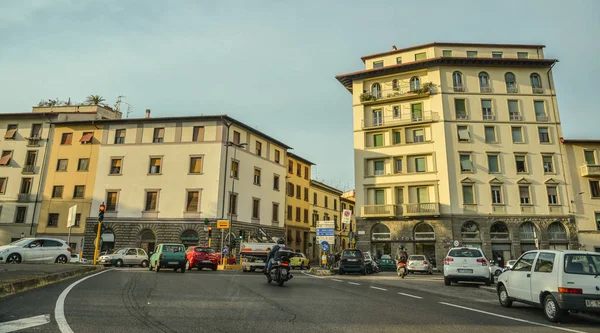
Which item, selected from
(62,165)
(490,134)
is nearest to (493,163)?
(490,134)

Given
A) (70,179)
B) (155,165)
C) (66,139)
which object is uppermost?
(66,139)

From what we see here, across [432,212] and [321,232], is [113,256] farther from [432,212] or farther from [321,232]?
[432,212]

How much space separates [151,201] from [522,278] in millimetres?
35165

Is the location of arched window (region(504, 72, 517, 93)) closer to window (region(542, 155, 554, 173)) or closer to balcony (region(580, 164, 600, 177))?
window (region(542, 155, 554, 173))

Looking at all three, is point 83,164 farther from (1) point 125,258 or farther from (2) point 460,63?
(2) point 460,63

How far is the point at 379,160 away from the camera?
39344mm

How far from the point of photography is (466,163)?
121 ft

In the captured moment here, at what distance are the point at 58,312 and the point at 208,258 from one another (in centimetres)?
1682

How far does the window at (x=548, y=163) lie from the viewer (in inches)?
1441

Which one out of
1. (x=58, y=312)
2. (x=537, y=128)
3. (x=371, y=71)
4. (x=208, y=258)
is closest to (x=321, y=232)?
(x=208, y=258)

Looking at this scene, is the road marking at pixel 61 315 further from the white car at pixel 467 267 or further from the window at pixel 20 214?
the window at pixel 20 214

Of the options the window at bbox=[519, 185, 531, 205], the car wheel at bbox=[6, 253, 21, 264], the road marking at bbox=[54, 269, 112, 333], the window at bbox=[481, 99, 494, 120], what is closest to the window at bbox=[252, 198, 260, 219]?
the car wheel at bbox=[6, 253, 21, 264]

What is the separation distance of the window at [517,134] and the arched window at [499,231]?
8.28m

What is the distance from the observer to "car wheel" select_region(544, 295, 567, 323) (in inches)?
283
